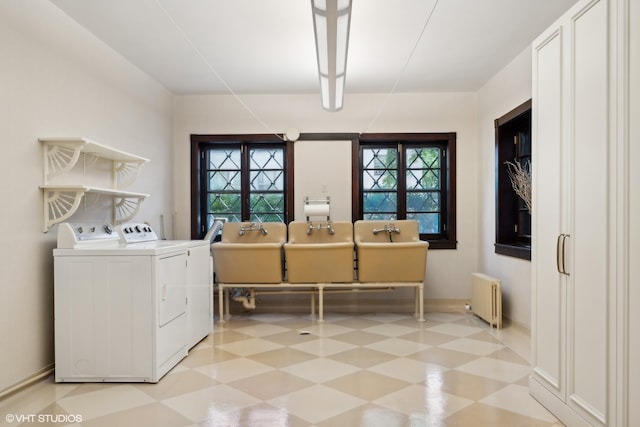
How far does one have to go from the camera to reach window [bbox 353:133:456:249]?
547cm

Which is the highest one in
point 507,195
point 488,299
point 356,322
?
point 507,195

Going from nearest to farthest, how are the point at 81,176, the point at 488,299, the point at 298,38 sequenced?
the point at 81,176, the point at 298,38, the point at 488,299

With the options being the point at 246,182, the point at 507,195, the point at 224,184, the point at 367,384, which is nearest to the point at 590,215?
the point at 367,384

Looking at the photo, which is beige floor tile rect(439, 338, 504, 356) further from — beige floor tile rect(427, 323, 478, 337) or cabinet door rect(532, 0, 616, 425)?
cabinet door rect(532, 0, 616, 425)

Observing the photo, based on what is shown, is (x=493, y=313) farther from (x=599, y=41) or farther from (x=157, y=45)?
(x=157, y=45)

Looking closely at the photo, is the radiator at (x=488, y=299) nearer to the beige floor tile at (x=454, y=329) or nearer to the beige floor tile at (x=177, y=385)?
the beige floor tile at (x=454, y=329)

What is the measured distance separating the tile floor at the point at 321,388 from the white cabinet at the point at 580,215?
0.38m

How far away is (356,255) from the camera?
4.99 m

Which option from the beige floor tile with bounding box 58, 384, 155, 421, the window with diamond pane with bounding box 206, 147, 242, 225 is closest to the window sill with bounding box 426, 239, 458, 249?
the window with diamond pane with bounding box 206, 147, 242, 225

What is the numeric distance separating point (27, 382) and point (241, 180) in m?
3.22

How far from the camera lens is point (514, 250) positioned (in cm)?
425

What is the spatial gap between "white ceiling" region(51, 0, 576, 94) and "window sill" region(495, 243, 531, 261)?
1817 millimetres

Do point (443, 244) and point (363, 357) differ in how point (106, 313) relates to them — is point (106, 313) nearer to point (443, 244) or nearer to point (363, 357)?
point (363, 357)

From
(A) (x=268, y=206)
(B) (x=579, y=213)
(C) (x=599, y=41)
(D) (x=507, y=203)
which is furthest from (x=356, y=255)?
(C) (x=599, y=41)
